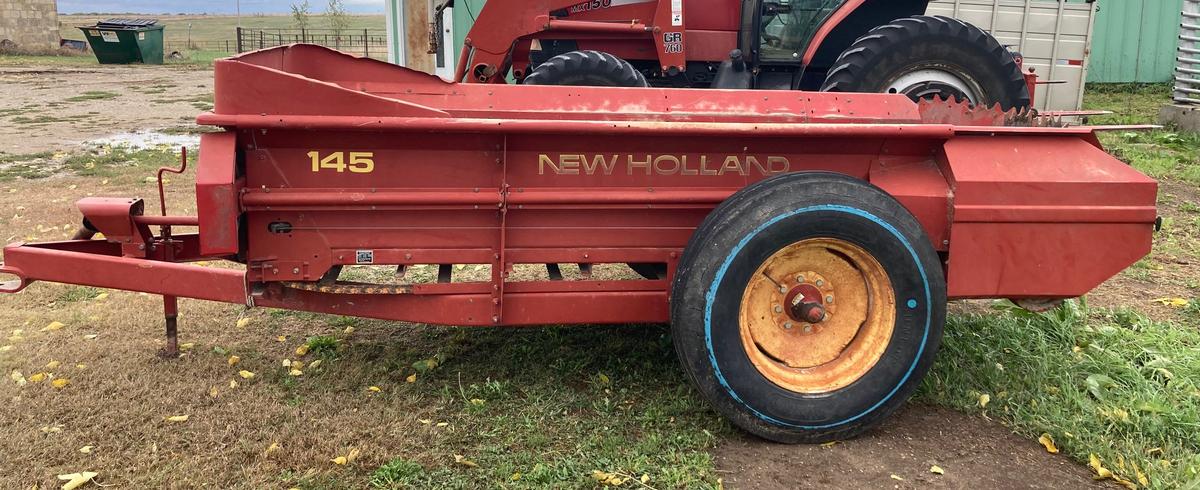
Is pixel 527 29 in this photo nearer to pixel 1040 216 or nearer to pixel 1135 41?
pixel 1040 216

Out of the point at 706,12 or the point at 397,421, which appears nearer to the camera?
the point at 397,421

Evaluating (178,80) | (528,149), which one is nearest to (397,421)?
(528,149)

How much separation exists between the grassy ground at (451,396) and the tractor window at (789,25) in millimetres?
2706

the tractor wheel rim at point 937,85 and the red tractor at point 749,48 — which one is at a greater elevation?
the red tractor at point 749,48

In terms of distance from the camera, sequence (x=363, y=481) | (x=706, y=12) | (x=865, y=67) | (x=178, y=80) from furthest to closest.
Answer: (x=178, y=80)
(x=706, y=12)
(x=865, y=67)
(x=363, y=481)

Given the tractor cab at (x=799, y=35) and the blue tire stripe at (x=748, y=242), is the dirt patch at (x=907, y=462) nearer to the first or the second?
the blue tire stripe at (x=748, y=242)

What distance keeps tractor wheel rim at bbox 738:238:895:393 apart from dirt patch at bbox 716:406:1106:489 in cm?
26

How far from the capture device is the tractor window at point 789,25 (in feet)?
21.5

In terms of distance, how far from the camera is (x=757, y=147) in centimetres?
340

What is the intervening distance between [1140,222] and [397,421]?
9.96ft

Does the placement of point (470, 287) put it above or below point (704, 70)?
below

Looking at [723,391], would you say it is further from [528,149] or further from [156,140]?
[156,140]

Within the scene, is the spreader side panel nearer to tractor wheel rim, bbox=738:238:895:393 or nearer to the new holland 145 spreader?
the new holland 145 spreader

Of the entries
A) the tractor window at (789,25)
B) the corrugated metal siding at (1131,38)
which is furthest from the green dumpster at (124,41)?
the tractor window at (789,25)
